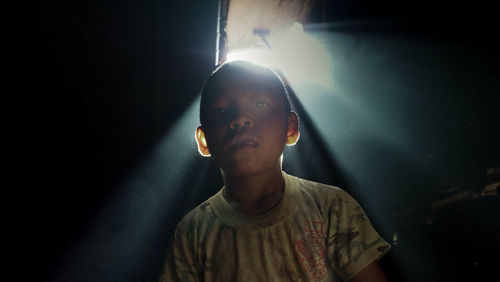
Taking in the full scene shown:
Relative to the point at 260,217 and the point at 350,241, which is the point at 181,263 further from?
the point at 350,241

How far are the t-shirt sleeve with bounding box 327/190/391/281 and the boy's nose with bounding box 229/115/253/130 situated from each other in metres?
0.59

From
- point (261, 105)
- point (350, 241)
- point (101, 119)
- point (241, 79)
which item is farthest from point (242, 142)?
point (101, 119)

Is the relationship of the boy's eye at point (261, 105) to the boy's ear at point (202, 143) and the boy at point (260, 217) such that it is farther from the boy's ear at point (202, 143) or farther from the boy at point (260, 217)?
the boy's ear at point (202, 143)

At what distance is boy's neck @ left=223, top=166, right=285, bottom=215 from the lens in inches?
47.1

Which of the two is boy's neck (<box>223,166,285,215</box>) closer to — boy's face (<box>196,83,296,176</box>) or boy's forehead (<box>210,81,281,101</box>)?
boy's face (<box>196,83,296,176</box>)

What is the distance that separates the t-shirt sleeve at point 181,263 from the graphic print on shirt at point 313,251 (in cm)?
53

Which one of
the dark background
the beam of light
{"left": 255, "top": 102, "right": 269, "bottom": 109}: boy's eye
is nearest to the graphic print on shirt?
{"left": 255, "top": 102, "right": 269, "bottom": 109}: boy's eye

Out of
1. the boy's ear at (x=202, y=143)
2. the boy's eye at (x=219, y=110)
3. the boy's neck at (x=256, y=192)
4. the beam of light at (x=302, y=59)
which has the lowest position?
the boy's neck at (x=256, y=192)

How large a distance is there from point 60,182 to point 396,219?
8.72ft

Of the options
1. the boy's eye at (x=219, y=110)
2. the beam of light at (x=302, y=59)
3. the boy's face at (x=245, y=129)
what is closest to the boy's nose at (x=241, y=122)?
the boy's face at (x=245, y=129)

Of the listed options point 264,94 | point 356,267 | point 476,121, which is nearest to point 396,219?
point 476,121

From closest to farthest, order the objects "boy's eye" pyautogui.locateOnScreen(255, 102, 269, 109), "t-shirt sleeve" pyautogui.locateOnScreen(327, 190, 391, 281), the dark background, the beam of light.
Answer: "t-shirt sleeve" pyautogui.locateOnScreen(327, 190, 391, 281) < "boy's eye" pyautogui.locateOnScreen(255, 102, 269, 109) < the dark background < the beam of light

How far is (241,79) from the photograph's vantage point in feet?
3.80

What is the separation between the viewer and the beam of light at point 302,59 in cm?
287
